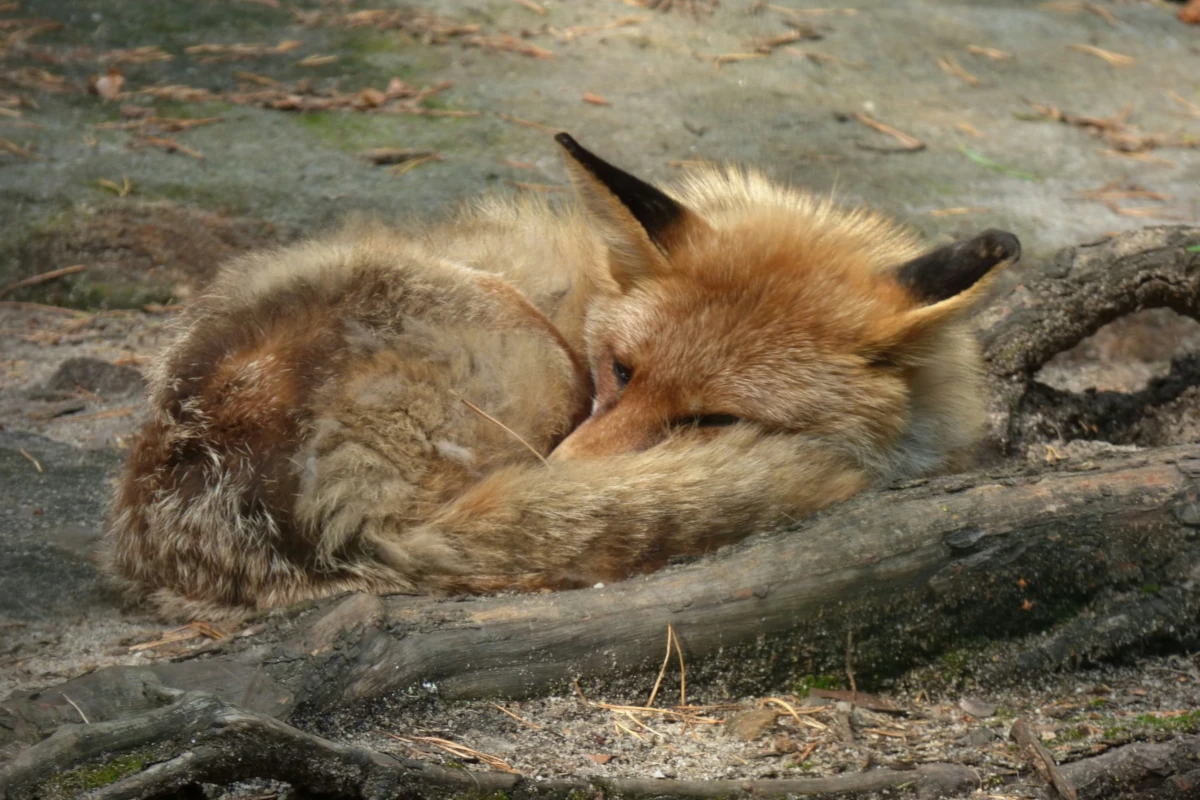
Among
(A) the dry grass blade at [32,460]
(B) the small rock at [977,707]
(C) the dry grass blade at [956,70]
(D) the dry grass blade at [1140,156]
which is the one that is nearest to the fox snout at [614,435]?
(B) the small rock at [977,707]

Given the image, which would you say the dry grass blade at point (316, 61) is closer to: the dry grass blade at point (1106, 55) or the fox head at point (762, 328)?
the fox head at point (762, 328)

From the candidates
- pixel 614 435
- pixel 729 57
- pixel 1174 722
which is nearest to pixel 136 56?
pixel 729 57

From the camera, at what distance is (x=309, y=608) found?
96.4 inches

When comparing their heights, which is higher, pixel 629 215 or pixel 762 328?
pixel 629 215

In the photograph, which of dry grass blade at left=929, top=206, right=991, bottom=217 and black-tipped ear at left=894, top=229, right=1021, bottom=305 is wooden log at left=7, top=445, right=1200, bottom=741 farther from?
dry grass blade at left=929, top=206, right=991, bottom=217

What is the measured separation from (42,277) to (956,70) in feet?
19.9

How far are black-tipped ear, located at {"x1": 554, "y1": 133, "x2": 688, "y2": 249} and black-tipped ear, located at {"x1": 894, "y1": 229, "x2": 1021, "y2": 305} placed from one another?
0.75 m

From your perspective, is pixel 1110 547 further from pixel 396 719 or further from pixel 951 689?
pixel 396 719

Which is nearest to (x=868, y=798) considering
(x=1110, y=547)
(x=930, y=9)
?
(x=1110, y=547)

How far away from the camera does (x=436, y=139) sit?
5.81 meters

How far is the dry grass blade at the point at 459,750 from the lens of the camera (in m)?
1.98

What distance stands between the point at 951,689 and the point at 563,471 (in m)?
1.07

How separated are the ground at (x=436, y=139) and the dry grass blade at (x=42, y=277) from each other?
0.05 feet

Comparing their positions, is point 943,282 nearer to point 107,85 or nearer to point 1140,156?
point 1140,156
